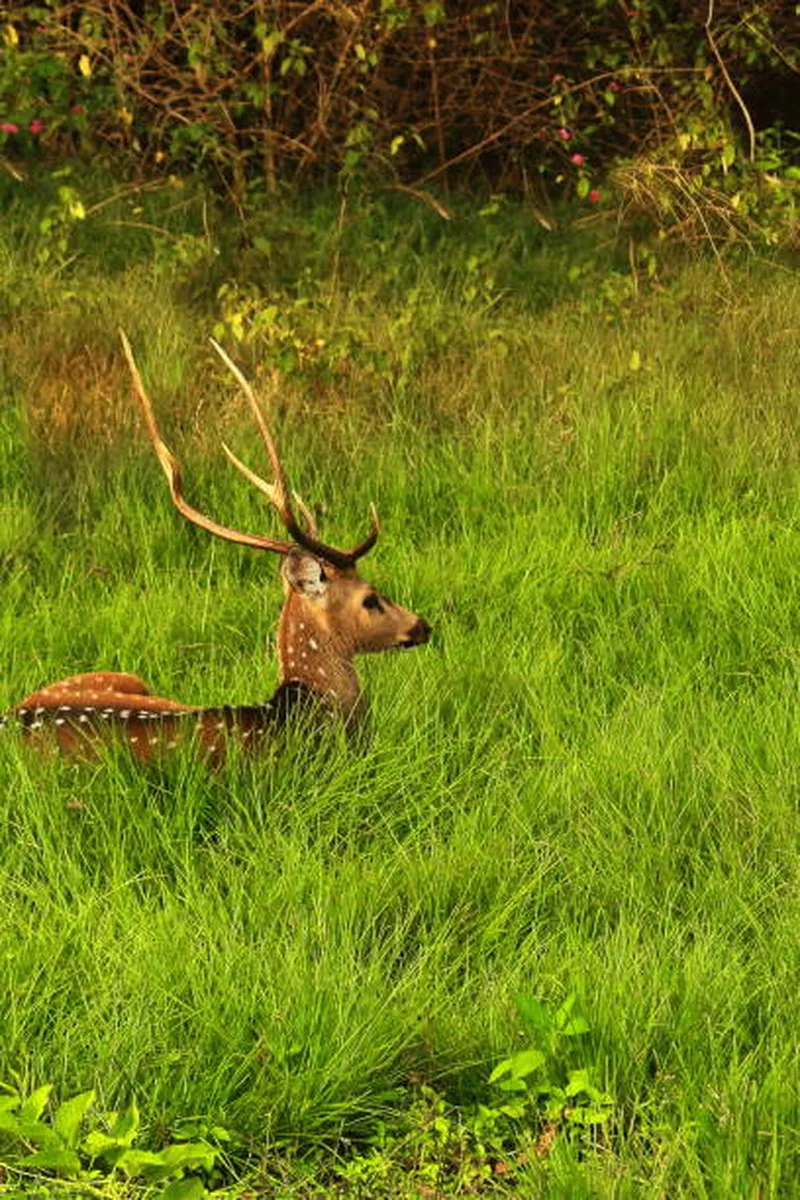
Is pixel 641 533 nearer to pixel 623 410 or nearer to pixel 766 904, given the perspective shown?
pixel 623 410

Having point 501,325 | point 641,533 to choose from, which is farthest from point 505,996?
point 501,325

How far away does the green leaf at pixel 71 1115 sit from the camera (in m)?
3.19

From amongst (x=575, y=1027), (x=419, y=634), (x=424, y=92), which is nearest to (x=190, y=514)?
(x=419, y=634)

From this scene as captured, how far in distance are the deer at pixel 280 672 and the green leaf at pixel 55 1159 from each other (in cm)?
153

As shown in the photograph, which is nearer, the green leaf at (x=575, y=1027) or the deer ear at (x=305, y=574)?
A: the green leaf at (x=575, y=1027)

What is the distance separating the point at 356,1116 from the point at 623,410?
4344 mm

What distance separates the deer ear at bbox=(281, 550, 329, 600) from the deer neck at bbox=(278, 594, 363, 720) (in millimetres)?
33

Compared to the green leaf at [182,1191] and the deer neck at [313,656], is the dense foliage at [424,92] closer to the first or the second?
the deer neck at [313,656]

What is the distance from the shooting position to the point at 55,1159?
10.2ft

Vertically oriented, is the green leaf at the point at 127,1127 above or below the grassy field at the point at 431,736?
above

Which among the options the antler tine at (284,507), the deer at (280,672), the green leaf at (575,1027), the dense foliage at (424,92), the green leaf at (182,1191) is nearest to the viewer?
the green leaf at (182,1191)

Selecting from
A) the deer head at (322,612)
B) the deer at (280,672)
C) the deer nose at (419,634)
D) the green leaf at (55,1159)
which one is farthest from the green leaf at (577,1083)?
the deer nose at (419,634)

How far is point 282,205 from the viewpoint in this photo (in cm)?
1016

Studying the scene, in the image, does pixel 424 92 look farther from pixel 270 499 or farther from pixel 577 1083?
pixel 577 1083
